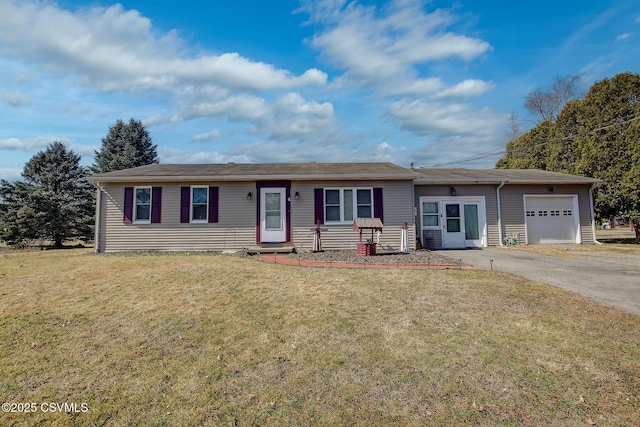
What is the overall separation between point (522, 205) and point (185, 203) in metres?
13.6

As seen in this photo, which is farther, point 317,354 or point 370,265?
point 370,265

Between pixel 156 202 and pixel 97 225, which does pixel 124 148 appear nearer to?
pixel 97 225

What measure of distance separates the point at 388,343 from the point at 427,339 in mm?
506

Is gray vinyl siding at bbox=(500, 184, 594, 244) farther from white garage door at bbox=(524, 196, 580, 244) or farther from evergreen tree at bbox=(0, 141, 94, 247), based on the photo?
evergreen tree at bbox=(0, 141, 94, 247)

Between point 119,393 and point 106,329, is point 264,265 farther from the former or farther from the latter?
point 119,393

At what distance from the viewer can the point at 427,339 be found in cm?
385

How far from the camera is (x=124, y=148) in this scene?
2562cm

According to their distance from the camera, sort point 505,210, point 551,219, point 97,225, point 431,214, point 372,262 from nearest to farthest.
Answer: point 372,262 → point 97,225 → point 431,214 → point 505,210 → point 551,219

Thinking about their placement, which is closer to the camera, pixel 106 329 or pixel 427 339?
pixel 427 339

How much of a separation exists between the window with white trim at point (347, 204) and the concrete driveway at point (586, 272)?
3.79 meters

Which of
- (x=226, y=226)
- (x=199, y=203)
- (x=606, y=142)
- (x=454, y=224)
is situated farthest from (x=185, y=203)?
(x=606, y=142)

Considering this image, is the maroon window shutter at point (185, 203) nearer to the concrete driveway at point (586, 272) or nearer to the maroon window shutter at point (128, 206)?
the maroon window shutter at point (128, 206)

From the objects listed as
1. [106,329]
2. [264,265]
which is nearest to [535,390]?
[106,329]

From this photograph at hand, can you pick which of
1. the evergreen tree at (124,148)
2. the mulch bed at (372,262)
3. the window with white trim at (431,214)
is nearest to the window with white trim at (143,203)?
the mulch bed at (372,262)
